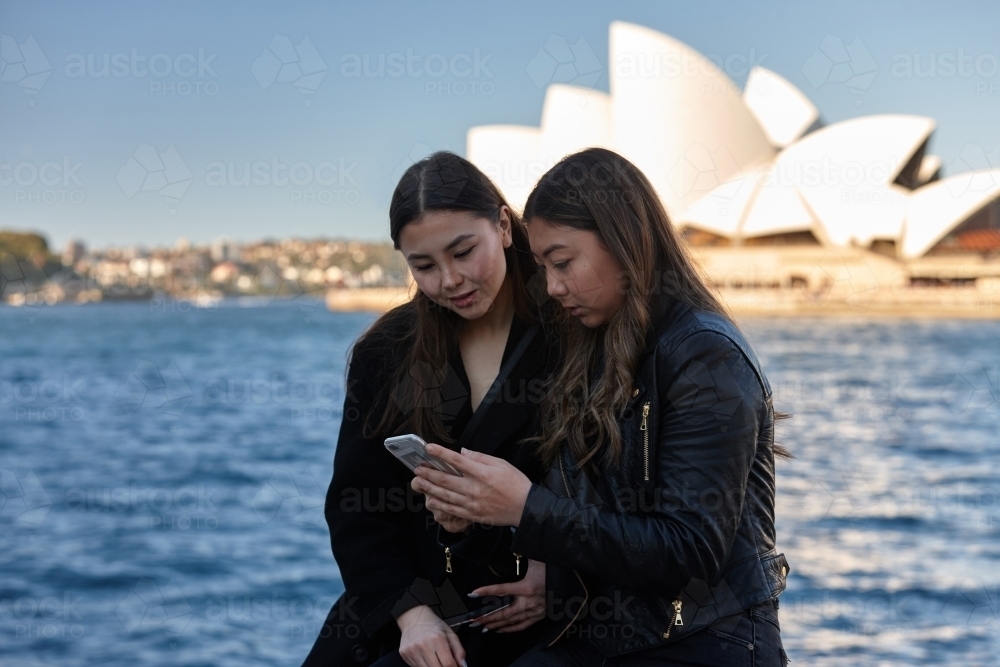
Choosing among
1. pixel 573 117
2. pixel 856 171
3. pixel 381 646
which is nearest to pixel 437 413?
pixel 381 646

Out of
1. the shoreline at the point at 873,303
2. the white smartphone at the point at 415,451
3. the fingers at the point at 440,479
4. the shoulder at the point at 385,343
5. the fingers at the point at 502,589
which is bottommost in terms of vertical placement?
the shoreline at the point at 873,303

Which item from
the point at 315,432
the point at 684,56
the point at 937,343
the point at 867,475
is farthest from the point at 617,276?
the point at 684,56

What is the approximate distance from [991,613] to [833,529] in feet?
4.92

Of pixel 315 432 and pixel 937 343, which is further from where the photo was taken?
pixel 937 343

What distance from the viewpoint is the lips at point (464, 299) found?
164 cm

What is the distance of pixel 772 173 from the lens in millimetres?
27547

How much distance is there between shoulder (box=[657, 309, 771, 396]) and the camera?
→ 1298 mm

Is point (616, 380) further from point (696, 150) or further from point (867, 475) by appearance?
point (696, 150)

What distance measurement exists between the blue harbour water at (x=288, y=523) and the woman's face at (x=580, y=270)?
2.60 meters

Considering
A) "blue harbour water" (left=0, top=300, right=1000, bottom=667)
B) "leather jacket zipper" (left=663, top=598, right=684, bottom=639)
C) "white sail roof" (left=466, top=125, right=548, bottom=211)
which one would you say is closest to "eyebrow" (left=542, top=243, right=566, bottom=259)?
"leather jacket zipper" (left=663, top=598, right=684, bottom=639)

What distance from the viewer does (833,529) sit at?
18.2ft

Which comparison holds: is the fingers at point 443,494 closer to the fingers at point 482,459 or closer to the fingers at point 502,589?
the fingers at point 482,459

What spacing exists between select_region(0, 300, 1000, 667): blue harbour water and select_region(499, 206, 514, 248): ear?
2480 mm

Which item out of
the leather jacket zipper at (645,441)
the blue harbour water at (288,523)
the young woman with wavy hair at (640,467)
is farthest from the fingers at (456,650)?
the blue harbour water at (288,523)
